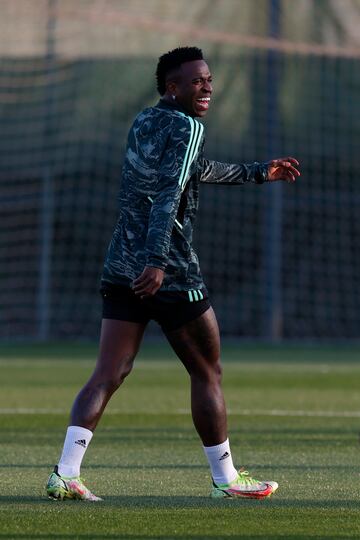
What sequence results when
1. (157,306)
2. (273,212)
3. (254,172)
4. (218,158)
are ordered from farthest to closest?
(218,158) → (273,212) → (254,172) → (157,306)

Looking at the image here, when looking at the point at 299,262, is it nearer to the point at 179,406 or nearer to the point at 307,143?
the point at 307,143

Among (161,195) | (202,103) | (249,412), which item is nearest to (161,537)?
(161,195)

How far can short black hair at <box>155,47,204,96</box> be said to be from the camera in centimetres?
703

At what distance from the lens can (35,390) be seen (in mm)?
13961

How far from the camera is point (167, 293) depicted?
271 inches

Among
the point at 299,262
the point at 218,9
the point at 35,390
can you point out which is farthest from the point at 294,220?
the point at 35,390

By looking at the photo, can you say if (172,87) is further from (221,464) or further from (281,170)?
(221,464)

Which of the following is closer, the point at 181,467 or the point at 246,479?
the point at 246,479

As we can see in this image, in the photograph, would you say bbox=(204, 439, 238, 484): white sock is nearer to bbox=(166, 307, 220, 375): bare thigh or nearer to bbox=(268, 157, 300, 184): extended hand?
bbox=(166, 307, 220, 375): bare thigh

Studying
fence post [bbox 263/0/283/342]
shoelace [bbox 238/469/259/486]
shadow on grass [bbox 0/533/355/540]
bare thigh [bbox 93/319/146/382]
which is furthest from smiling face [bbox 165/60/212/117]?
fence post [bbox 263/0/283/342]

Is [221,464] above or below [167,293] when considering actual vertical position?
below

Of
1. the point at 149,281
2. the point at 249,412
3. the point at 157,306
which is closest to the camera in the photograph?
the point at 149,281

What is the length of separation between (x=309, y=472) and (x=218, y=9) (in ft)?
53.6

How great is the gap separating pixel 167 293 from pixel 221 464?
84cm
